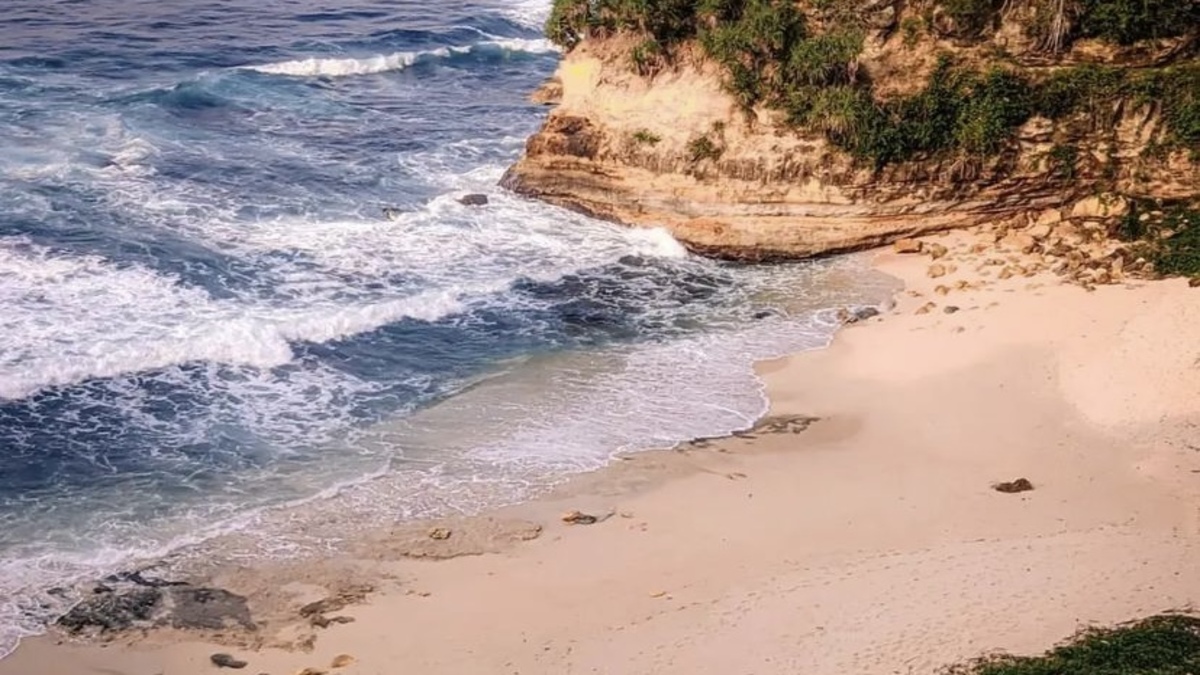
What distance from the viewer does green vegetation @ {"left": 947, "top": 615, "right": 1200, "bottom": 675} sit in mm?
14320

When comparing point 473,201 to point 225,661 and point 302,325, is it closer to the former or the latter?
point 302,325

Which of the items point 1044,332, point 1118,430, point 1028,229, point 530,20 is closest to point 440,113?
point 530,20

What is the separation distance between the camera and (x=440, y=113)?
42.8 metres

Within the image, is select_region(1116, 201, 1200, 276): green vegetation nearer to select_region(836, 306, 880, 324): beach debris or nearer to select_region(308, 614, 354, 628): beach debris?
select_region(836, 306, 880, 324): beach debris

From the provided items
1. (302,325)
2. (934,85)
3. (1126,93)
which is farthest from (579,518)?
(1126,93)

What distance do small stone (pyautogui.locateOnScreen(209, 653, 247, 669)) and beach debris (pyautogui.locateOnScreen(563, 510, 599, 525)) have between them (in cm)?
541

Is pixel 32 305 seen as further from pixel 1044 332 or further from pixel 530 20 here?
pixel 530 20

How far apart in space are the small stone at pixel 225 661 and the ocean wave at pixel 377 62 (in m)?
33.1

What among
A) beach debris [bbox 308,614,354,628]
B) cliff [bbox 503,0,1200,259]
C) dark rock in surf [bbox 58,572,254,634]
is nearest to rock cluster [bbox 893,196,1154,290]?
cliff [bbox 503,0,1200,259]

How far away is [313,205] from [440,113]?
10908 millimetres

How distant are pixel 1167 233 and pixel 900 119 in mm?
6315

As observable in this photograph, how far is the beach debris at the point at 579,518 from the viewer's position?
62.4 ft

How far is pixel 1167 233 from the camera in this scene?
26.8 metres

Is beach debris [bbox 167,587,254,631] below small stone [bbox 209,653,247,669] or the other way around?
the other way around
